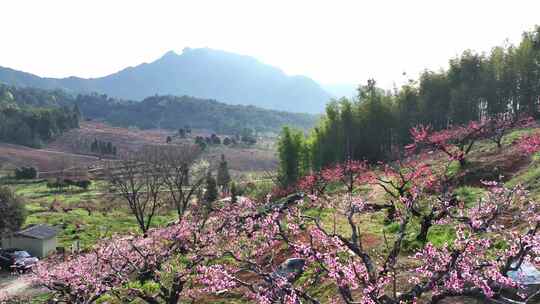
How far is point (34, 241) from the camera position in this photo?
3275 centimetres

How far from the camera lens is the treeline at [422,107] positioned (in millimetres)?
40156

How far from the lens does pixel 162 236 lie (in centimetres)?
2222

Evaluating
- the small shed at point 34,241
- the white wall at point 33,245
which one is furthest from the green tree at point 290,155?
the white wall at point 33,245

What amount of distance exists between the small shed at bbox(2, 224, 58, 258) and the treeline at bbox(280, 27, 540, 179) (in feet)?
73.4

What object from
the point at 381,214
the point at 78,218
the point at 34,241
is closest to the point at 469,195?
the point at 381,214

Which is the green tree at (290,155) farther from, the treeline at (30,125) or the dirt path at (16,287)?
the treeline at (30,125)

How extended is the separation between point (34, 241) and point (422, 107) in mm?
38527

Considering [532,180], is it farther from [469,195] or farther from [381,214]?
[381,214]

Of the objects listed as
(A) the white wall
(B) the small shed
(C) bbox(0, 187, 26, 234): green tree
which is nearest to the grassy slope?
(B) the small shed

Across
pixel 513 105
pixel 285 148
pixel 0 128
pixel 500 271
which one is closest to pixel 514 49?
pixel 513 105

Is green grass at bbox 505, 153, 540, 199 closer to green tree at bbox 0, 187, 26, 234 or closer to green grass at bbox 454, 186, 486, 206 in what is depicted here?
green grass at bbox 454, 186, 486, 206

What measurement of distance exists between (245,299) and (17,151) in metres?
Answer: 110

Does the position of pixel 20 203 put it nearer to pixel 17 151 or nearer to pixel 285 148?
pixel 285 148

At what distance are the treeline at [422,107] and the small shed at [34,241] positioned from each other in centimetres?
2236
